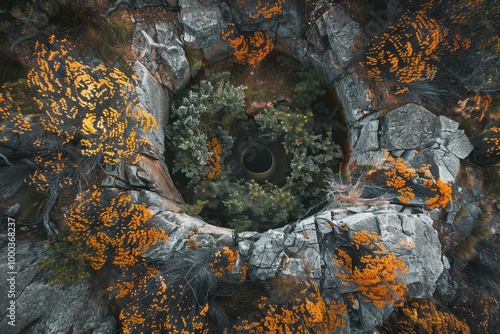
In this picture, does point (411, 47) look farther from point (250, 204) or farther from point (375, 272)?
point (250, 204)

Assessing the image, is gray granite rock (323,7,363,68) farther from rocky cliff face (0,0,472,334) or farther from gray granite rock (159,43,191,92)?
gray granite rock (159,43,191,92)

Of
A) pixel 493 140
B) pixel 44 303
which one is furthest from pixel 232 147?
pixel 493 140

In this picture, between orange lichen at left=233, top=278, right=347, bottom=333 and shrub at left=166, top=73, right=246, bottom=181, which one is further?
shrub at left=166, top=73, right=246, bottom=181

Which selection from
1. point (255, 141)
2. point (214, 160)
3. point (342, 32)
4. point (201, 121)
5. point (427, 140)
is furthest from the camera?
point (255, 141)

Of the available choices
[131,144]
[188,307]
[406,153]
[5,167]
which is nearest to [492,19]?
[406,153]

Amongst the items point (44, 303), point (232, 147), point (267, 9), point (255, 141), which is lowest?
point (44, 303)

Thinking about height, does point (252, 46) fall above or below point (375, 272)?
above

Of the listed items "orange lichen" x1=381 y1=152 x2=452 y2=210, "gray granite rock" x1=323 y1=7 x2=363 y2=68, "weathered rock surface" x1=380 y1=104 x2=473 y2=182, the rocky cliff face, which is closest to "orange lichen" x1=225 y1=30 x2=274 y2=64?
the rocky cliff face
